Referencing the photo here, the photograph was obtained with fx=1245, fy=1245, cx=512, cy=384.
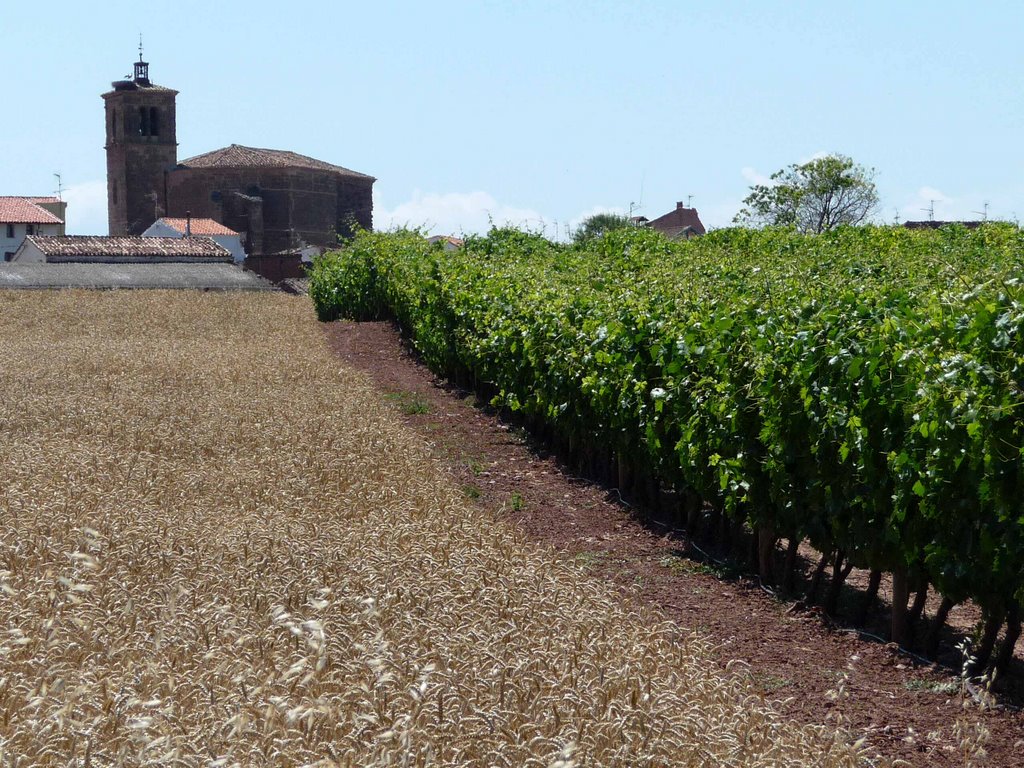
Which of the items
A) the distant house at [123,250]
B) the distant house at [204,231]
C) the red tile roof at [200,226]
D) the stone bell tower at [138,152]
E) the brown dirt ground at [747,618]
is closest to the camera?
the brown dirt ground at [747,618]

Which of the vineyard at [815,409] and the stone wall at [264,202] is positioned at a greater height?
the stone wall at [264,202]

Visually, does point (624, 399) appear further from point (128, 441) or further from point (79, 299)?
point (79, 299)

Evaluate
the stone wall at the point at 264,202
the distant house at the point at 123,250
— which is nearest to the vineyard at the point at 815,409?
the distant house at the point at 123,250

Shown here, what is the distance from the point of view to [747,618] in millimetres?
8523

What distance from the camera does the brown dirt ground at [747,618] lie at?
248 inches

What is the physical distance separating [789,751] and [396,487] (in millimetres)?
6457

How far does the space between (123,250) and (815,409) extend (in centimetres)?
4941

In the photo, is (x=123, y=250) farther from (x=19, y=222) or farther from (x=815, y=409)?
(x=19, y=222)

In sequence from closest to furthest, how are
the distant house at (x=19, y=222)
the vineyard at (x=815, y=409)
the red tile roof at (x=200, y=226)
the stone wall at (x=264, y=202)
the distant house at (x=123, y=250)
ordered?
1. the vineyard at (x=815, y=409)
2. the distant house at (x=123, y=250)
3. the red tile roof at (x=200, y=226)
4. the stone wall at (x=264, y=202)
5. the distant house at (x=19, y=222)

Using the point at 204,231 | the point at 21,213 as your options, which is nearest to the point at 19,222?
the point at 21,213

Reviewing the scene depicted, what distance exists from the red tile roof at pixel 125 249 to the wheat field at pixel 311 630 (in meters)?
40.7

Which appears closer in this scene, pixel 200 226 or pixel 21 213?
pixel 200 226

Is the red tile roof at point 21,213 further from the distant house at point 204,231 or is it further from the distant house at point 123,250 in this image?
the distant house at point 123,250

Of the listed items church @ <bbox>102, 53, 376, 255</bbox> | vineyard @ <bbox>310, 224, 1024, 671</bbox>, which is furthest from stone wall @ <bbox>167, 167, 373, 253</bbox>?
vineyard @ <bbox>310, 224, 1024, 671</bbox>
